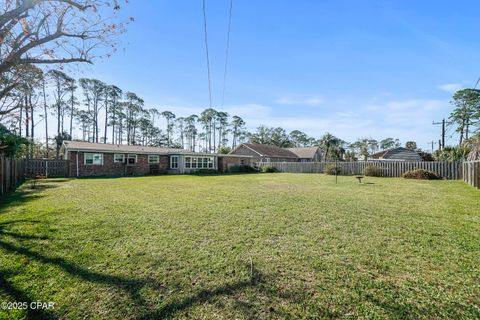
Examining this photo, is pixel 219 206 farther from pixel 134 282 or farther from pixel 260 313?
pixel 260 313

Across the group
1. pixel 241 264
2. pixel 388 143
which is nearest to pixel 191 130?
pixel 241 264

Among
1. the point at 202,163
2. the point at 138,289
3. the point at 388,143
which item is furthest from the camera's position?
the point at 388,143

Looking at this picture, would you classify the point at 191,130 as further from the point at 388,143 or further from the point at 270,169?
the point at 388,143

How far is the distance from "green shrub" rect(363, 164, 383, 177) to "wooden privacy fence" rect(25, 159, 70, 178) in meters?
25.5

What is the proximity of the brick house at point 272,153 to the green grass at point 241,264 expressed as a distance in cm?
2864

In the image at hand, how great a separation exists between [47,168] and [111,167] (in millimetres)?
4393

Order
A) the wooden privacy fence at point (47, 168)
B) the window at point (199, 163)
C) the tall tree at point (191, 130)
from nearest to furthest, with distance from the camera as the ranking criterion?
the wooden privacy fence at point (47, 168) < the window at point (199, 163) < the tall tree at point (191, 130)

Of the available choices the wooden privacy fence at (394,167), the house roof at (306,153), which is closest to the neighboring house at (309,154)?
the house roof at (306,153)

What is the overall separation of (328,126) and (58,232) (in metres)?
43.5

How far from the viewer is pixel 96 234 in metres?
4.29

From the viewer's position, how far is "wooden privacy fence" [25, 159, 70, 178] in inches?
626

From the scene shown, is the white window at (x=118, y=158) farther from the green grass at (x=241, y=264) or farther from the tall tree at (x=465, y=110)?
the tall tree at (x=465, y=110)

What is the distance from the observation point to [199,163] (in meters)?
26.4

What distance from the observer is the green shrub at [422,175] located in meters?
15.7
